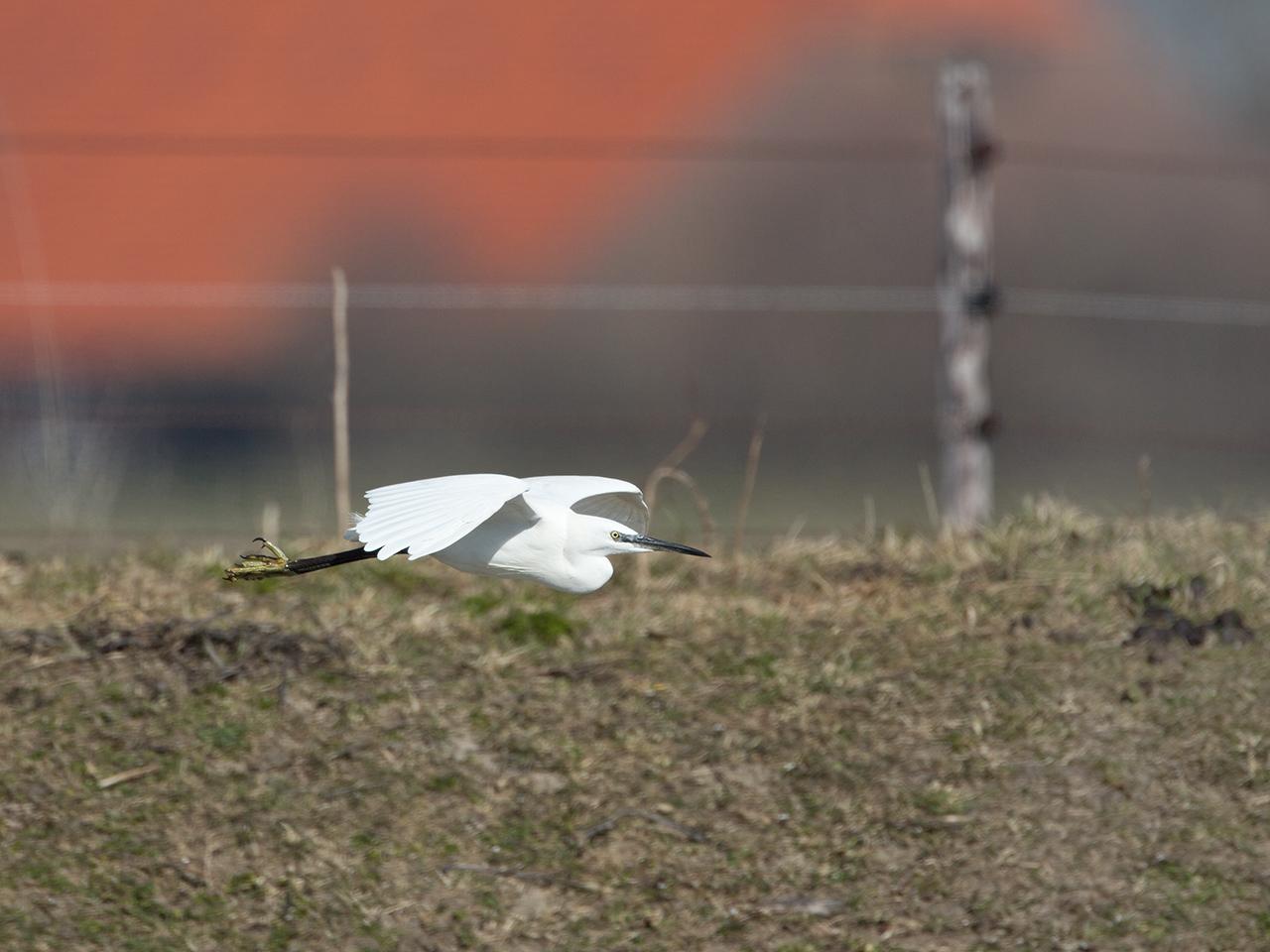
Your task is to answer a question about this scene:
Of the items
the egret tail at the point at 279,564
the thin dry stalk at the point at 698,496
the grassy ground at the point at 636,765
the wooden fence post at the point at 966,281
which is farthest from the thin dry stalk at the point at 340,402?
the wooden fence post at the point at 966,281

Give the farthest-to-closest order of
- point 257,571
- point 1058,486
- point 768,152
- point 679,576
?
point 768,152, point 1058,486, point 679,576, point 257,571

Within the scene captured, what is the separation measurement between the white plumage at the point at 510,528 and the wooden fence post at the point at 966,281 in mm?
2498

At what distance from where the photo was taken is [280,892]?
3.96 metres

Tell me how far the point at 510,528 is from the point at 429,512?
1.19ft

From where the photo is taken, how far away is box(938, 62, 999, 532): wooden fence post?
19.2ft

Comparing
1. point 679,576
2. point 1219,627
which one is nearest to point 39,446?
point 679,576

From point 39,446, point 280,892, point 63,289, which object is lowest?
point 280,892

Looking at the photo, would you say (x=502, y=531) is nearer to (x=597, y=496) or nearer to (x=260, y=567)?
(x=597, y=496)

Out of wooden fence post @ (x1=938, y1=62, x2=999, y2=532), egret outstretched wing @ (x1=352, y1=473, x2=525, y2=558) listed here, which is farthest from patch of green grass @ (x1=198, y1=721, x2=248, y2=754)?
wooden fence post @ (x1=938, y1=62, x2=999, y2=532)

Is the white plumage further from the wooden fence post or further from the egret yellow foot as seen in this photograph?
the wooden fence post

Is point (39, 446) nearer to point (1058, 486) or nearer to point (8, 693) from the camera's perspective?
point (8, 693)

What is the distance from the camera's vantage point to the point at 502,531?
3309mm

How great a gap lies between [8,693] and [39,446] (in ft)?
5.96

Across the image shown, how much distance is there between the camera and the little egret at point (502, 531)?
114 inches
